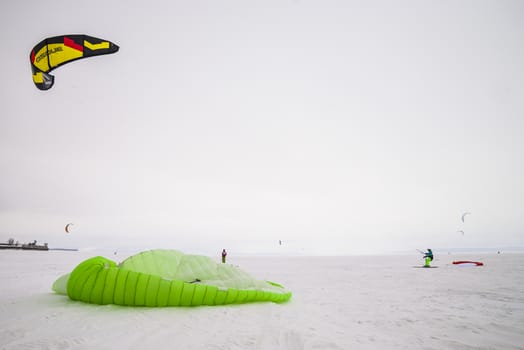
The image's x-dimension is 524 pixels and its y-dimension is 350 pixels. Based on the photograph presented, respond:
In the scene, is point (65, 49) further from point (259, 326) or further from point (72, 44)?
point (259, 326)

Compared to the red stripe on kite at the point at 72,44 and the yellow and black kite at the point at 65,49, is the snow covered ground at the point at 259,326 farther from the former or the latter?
the red stripe on kite at the point at 72,44

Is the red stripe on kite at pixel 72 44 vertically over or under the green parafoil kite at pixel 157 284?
over

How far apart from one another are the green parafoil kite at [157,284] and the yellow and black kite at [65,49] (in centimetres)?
346

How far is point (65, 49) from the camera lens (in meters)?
4.67

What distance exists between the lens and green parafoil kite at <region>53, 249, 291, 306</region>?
157 inches

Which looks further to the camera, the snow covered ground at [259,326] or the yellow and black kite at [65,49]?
the yellow and black kite at [65,49]

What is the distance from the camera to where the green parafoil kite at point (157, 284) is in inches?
157

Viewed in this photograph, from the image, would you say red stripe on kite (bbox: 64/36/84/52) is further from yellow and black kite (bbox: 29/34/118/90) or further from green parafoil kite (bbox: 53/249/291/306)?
green parafoil kite (bbox: 53/249/291/306)

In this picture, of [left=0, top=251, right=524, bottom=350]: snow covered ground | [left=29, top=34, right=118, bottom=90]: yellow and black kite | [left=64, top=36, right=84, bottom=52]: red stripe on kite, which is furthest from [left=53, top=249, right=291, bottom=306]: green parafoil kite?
[left=64, top=36, right=84, bottom=52]: red stripe on kite

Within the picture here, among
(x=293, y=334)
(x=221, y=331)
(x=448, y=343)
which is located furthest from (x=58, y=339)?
(x=448, y=343)

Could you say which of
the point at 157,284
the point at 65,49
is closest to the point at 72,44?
the point at 65,49

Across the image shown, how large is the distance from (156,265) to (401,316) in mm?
4056

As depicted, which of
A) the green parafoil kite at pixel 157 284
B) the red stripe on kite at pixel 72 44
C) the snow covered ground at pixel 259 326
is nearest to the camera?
the snow covered ground at pixel 259 326

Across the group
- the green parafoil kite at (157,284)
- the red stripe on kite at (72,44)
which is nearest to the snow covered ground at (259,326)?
the green parafoil kite at (157,284)
